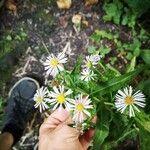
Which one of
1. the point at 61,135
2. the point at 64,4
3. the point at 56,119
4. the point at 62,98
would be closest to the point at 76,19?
the point at 64,4

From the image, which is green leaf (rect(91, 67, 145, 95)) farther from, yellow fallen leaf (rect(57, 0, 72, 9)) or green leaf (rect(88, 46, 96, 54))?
yellow fallen leaf (rect(57, 0, 72, 9))

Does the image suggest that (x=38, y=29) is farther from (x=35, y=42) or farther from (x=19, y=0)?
(x=19, y=0)

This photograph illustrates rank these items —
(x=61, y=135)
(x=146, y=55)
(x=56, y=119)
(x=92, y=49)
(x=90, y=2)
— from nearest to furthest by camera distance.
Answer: (x=61, y=135) → (x=56, y=119) → (x=146, y=55) → (x=92, y=49) → (x=90, y=2)

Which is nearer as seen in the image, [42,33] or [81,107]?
[81,107]

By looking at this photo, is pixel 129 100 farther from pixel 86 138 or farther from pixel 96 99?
pixel 86 138

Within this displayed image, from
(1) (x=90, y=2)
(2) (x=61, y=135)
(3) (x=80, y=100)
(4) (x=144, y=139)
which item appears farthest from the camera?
(1) (x=90, y=2)
